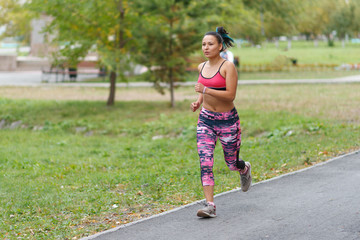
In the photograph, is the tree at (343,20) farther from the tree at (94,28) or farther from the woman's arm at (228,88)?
the woman's arm at (228,88)

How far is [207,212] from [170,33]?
513 inches

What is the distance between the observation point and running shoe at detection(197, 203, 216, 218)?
593cm

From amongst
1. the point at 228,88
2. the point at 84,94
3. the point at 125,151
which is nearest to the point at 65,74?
the point at 84,94

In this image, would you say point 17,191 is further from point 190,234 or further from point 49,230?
point 190,234

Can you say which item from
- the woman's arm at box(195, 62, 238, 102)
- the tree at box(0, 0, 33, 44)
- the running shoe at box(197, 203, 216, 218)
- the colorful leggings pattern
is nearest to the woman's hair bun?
the woman's arm at box(195, 62, 238, 102)

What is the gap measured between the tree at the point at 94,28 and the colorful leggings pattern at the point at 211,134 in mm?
11755

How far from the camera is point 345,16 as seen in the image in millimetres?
81188

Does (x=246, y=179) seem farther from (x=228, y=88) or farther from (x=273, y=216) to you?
(x=228, y=88)

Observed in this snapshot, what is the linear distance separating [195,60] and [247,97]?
2725mm

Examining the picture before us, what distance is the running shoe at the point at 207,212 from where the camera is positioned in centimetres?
593

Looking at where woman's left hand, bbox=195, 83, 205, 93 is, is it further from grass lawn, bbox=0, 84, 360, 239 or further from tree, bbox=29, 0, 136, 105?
tree, bbox=29, 0, 136, 105

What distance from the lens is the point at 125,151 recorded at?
1223 cm

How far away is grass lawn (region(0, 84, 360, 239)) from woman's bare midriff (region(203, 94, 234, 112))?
142 centimetres

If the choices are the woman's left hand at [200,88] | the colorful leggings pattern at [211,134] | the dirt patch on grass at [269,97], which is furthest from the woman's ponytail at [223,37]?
the dirt patch on grass at [269,97]
